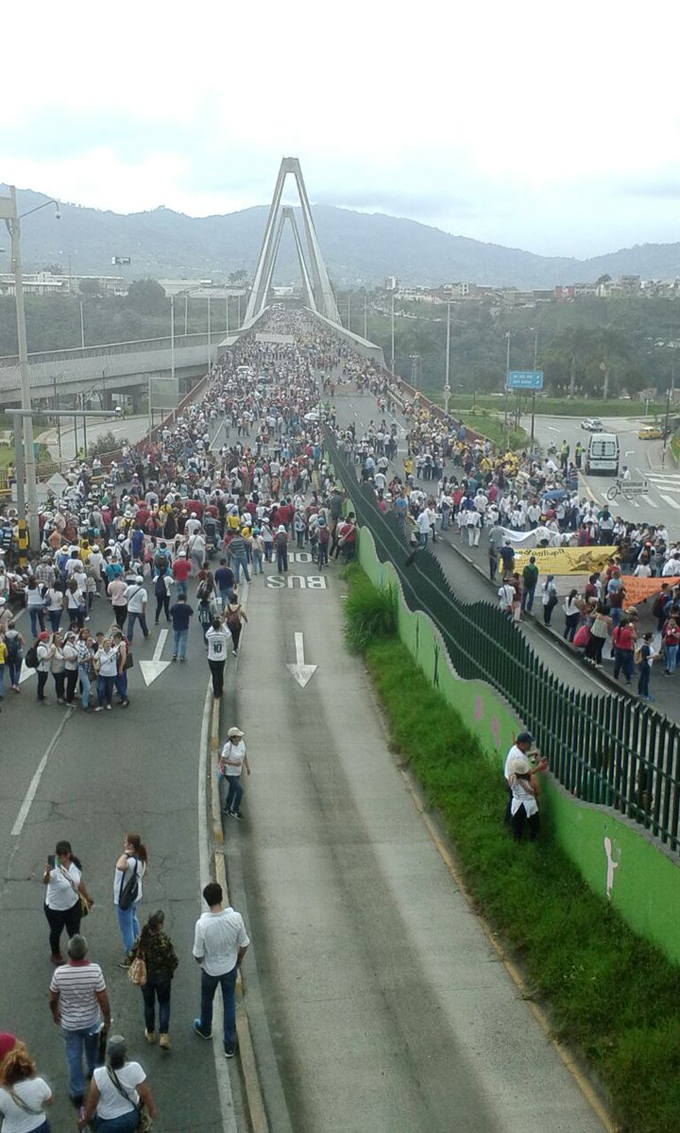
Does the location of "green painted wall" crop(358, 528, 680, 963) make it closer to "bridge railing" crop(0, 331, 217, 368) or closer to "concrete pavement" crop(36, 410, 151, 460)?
"concrete pavement" crop(36, 410, 151, 460)

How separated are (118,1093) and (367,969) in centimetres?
374

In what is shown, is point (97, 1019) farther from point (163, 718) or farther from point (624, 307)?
point (624, 307)

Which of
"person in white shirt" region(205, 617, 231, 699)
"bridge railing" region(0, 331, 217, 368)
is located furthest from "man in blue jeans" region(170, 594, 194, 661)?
"bridge railing" region(0, 331, 217, 368)

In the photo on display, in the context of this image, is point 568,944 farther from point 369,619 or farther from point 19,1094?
point 369,619

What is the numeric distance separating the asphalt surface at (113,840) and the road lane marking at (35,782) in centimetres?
3

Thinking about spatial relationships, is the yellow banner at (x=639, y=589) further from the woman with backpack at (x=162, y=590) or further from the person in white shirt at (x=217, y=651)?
the woman with backpack at (x=162, y=590)

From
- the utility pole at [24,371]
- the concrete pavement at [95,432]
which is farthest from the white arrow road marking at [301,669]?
the concrete pavement at [95,432]

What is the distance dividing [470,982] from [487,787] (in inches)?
136

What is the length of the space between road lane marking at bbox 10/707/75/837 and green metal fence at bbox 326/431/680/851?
17.3ft

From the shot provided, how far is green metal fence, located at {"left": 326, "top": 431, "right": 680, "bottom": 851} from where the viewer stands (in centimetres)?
988

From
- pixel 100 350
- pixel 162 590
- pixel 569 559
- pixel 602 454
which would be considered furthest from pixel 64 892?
pixel 100 350

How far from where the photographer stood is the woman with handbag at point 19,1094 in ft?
21.7

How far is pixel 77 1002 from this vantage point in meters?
7.98

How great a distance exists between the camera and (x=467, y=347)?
5428 inches
